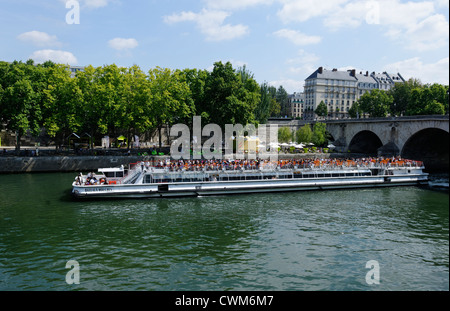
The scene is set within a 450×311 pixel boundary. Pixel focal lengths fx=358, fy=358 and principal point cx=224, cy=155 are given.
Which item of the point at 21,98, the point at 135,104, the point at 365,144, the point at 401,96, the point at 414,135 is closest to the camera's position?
the point at 21,98

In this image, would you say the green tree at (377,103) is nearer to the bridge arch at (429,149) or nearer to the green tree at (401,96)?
the green tree at (401,96)

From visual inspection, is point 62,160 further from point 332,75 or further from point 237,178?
point 332,75

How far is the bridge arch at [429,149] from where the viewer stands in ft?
203

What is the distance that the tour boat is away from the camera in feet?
115

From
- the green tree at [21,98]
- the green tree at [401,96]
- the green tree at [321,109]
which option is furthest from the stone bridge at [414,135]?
the green tree at [21,98]

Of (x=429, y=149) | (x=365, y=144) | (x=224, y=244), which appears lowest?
(x=224, y=244)

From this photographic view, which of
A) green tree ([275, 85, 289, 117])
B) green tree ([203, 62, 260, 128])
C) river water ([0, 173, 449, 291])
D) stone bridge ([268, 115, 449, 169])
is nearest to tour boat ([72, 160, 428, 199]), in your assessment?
river water ([0, 173, 449, 291])

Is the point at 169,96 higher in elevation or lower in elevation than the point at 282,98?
lower

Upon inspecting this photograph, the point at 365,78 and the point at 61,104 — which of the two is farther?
the point at 365,78

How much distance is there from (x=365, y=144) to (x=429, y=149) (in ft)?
53.6

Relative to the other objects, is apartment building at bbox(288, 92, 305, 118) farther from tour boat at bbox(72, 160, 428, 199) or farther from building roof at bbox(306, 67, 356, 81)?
tour boat at bbox(72, 160, 428, 199)

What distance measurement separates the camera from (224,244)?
22.0 metres

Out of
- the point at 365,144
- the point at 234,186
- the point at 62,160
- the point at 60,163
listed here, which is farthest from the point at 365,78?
the point at 60,163

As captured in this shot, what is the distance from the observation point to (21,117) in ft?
169
